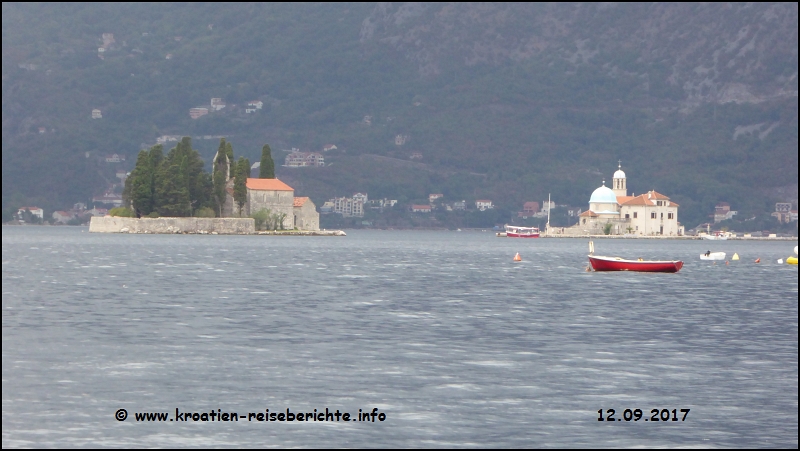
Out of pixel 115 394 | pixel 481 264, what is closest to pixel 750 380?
pixel 115 394

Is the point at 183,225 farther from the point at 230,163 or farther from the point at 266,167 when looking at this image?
the point at 266,167

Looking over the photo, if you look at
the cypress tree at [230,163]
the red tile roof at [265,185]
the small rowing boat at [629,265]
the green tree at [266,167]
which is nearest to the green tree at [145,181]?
the cypress tree at [230,163]

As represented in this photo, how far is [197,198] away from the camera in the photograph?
145500 mm

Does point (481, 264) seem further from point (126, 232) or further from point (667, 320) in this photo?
point (126, 232)

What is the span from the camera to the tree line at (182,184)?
13825 cm

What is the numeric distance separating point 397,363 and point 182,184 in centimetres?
11317

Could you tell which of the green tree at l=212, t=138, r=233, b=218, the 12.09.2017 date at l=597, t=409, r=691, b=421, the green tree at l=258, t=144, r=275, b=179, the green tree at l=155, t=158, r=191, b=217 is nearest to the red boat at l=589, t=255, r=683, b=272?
the 12.09.2017 date at l=597, t=409, r=691, b=421

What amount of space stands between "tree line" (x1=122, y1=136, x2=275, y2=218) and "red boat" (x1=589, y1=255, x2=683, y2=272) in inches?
2867

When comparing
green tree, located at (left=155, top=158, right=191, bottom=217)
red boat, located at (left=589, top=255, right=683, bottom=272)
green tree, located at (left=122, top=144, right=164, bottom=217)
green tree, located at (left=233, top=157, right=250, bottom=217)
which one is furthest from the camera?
green tree, located at (left=233, top=157, right=250, bottom=217)

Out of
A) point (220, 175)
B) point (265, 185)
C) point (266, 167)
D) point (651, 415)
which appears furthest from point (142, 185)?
point (651, 415)

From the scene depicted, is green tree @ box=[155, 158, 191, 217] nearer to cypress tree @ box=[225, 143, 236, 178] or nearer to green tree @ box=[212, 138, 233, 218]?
green tree @ box=[212, 138, 233, 218]

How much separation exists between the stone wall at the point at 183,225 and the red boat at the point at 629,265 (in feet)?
254

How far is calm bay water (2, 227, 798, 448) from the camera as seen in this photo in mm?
21859

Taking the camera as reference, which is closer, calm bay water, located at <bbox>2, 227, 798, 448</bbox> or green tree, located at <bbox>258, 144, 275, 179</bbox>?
calm bay water, located at <bbox>2, 227, 798, 448</bbox>
